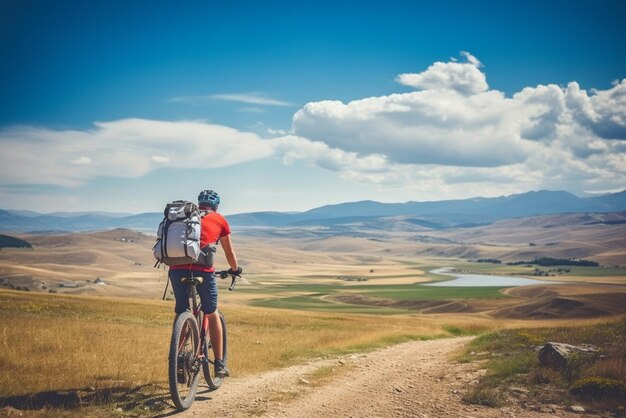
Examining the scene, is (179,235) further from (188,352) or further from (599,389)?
(599,389)

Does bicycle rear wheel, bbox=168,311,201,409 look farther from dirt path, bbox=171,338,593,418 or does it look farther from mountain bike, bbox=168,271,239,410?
dirt path, bbox=171,338,593,418

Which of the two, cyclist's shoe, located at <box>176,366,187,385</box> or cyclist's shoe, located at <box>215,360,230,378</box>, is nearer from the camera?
cyclist's shoe, located at <box>176,366,187,385</box>

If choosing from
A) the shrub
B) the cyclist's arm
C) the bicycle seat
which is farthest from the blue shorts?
the shrub

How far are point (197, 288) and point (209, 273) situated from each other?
45 cm

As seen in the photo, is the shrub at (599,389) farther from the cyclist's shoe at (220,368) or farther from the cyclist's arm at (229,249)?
the cyclist's arm at (229,249)

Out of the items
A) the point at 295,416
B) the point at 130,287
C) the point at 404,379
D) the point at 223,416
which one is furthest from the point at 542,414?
the point at 130,287

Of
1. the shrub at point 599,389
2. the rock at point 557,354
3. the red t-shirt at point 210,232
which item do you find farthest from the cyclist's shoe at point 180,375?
the rock at point 557,354

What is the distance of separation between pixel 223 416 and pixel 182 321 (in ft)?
5.99

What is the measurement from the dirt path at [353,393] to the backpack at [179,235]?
2.78 m

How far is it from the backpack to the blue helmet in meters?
0.98

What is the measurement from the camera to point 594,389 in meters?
9.98

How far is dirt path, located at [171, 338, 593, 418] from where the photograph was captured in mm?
8922

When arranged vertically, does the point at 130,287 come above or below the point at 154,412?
below

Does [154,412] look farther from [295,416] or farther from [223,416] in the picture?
[295,416]
